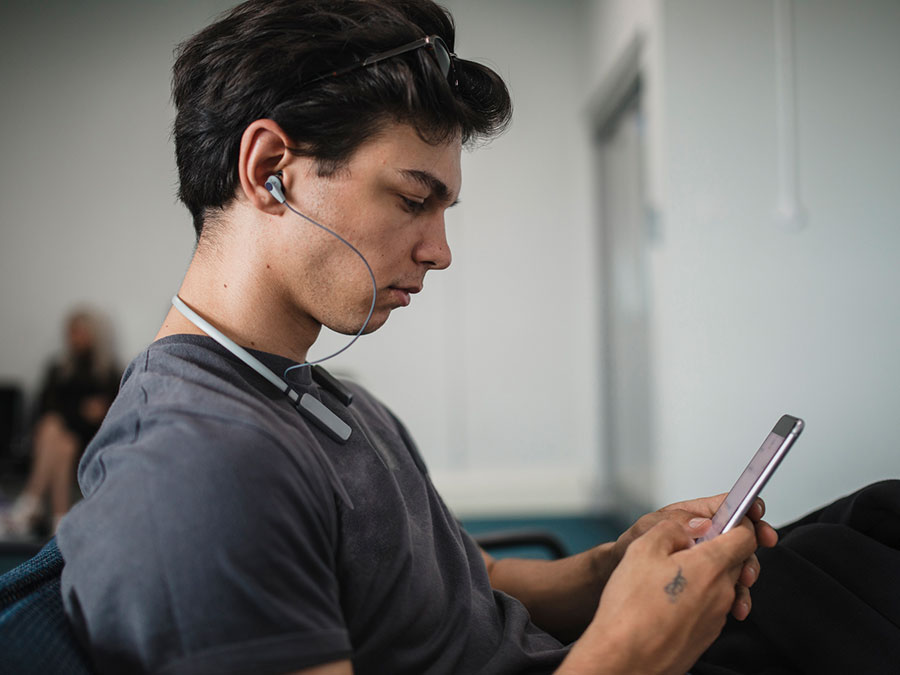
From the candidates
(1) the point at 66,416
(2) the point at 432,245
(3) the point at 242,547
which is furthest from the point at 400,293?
Answer: (1) the point at 66,416

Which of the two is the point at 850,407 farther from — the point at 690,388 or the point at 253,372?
the point at 253,372

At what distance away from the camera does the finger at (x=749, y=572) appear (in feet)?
2.42

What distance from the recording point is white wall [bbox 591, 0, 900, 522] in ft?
4.32

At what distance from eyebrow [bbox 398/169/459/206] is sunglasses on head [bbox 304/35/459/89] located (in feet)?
0.40

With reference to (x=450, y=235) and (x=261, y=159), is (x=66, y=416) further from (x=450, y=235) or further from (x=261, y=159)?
(x=261, y=159)

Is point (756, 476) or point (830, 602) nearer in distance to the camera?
point (756, 476)

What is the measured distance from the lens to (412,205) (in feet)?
2.81

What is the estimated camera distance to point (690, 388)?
1779 millimetres

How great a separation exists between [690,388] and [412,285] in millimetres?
1093

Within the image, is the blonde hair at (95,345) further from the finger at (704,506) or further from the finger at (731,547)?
the finger at (731,547)

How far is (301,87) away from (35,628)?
560 millimetres

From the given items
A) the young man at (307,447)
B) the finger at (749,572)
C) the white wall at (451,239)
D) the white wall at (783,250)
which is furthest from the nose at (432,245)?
the white wall at (451,239)

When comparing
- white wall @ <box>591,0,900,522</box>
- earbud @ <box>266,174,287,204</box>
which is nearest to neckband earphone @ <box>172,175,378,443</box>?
earbud @ <box>266,174,287,204</box>

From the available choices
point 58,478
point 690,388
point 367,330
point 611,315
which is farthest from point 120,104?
point 367,330
